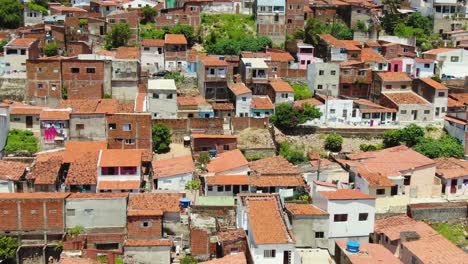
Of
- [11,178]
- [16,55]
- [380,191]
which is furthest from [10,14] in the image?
[380,191]

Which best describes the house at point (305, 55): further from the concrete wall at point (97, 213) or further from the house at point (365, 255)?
the house at point (365, 255)

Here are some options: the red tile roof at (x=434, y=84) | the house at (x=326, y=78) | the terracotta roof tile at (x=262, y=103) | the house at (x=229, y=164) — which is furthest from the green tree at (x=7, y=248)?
the red tile roof at (x=434, y=84)

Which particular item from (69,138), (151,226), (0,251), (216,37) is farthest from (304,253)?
(216,37)

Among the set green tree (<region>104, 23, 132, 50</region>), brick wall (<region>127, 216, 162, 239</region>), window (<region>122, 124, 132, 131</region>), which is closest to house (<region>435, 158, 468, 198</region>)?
brick wall (<region>127, 216, 162, 239</region>)

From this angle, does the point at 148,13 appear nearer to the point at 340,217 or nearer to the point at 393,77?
the point at 393,77

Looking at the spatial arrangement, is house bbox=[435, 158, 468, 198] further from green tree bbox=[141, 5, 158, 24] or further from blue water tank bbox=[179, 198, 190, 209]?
green tree bbox=[141, 5, 158, 24]

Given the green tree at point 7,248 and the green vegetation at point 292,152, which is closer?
the green tree at point 7,248

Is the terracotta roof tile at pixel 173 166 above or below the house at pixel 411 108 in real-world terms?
below
